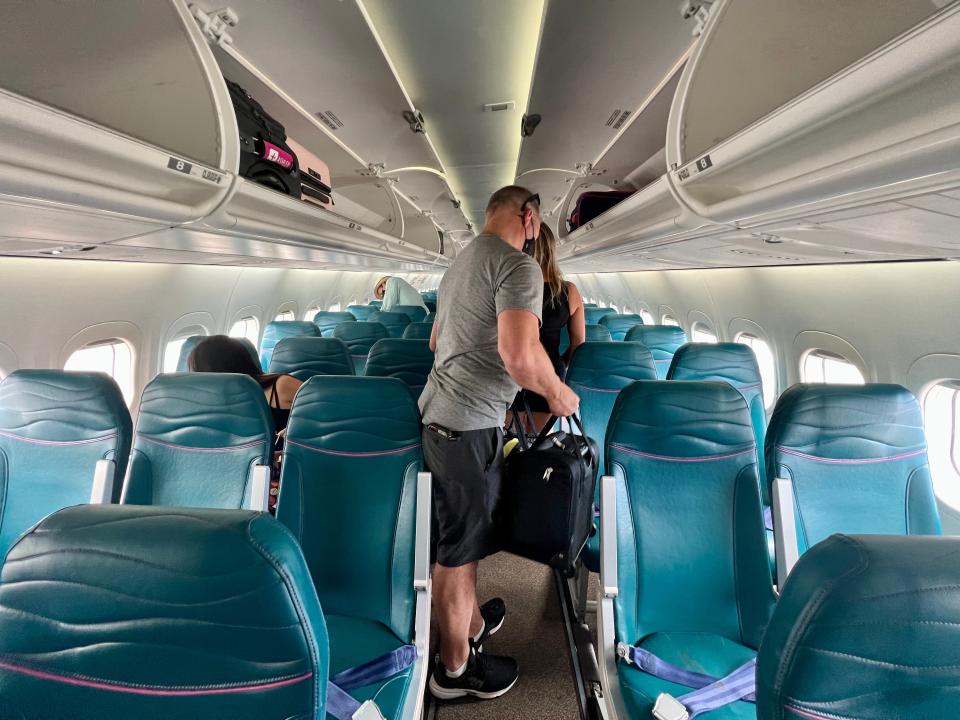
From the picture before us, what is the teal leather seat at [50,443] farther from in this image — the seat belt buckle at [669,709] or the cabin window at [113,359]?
the seat belt buckle at [669,709]

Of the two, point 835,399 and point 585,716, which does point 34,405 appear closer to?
point 585,716

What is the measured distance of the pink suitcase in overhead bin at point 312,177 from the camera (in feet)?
10.0

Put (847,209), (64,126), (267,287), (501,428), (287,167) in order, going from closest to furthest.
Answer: (64,126) → (847,209) → (501,428) → (287,167) → (267,287)

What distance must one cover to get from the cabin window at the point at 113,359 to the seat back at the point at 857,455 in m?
4.61

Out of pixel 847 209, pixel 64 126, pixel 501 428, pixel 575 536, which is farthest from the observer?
pixel 501 428

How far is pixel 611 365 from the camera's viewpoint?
3.26 metres

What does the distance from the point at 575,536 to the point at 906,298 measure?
267cm

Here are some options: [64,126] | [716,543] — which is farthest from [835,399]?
[64,126]

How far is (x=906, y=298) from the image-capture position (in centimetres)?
272

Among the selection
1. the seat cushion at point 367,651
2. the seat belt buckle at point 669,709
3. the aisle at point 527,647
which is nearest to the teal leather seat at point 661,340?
the aisle at point 527,647

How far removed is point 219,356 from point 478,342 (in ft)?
5.83

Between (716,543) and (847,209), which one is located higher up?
(847,209)

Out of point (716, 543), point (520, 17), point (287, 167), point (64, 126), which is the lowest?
point (716, 543)

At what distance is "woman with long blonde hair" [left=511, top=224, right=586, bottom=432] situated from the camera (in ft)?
9.51
